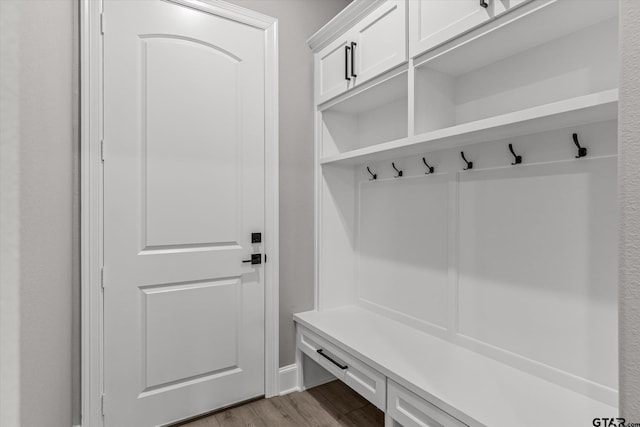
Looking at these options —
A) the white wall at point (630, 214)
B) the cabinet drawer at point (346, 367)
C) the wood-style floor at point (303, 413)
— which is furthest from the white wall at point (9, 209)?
the wood-style floor at point (303, 413)

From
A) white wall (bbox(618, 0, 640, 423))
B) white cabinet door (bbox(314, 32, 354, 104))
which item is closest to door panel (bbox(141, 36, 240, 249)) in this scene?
white cabinet door (bbox(314, 32, 354, 104))

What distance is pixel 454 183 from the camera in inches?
67.4

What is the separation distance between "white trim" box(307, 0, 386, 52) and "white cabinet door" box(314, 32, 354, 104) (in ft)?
0.13

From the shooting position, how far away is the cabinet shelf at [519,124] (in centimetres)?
100

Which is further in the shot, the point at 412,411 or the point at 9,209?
the point at 412,411

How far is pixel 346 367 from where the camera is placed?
177 cm

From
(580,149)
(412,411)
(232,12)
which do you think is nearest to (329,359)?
(412,411)

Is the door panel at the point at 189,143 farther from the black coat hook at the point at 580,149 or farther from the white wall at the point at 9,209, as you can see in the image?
the black coat hook at the point at 580,149

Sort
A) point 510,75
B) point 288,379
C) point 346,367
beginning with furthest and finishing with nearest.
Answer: point 288,379, point 346,367, point 510,75

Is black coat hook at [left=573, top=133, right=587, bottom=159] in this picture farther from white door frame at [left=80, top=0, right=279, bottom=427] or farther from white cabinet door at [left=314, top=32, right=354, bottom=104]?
white door frame at [left=80, top=0, right=279, bottom=427]

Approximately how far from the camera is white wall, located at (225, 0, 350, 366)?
85.5 inches

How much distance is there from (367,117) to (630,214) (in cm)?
183

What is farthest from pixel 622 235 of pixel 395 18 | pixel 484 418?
pixel 395 18

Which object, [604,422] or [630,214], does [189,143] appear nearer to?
[630,214]
